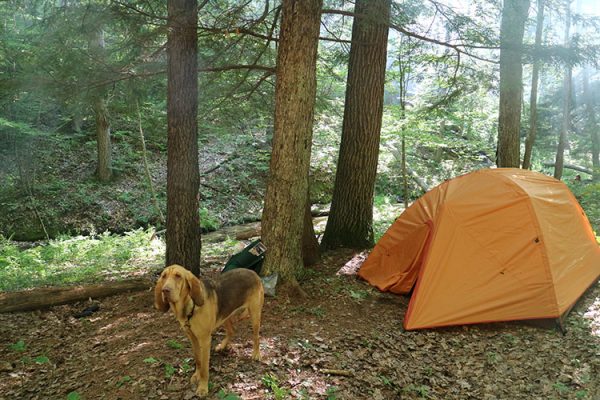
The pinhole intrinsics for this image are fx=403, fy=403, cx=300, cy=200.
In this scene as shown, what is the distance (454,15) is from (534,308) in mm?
4049

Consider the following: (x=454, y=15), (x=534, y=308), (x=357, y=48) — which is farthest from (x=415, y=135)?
(x=534, y=308)

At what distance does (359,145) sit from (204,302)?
4608mm

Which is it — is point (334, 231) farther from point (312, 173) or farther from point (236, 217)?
point (312, 173)

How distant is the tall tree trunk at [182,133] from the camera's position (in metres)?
5.21

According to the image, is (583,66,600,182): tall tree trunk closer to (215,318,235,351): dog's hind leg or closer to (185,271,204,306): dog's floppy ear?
(215,318,235,351): dog's hind leg

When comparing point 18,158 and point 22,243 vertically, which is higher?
point 18,158

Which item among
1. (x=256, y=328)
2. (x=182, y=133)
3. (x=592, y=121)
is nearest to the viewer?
(x=256, y=328)

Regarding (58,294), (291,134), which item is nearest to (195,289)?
(291,134)

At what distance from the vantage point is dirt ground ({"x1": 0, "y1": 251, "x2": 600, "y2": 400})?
129 inches

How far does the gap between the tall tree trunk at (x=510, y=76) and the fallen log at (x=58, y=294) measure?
5.91 metres

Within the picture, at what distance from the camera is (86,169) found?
46.4 feet

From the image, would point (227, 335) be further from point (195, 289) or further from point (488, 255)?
point (488, 255)

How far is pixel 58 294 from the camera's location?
5.19m

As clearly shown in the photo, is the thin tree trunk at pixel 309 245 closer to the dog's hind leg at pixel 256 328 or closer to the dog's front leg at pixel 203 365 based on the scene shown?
the dog's hind leg at pixel 256 328
